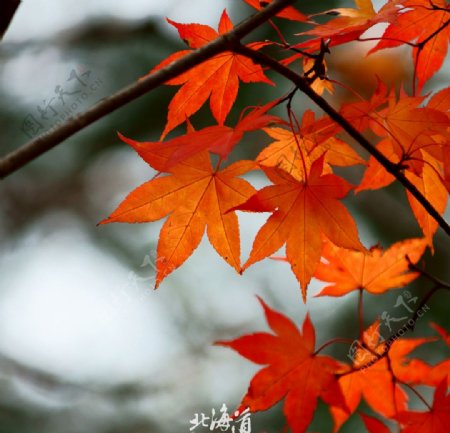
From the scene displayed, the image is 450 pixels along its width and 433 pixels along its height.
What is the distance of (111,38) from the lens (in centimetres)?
227

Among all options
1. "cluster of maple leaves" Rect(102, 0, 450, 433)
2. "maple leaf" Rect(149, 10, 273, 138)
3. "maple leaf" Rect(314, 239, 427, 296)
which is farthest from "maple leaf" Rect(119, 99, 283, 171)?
"maple leaf" Rect(314, 239, 427, 296)

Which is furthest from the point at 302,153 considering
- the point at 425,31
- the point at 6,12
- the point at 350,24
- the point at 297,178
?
the point at 6,12

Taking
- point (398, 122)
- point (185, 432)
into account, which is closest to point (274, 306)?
point (185, 432)

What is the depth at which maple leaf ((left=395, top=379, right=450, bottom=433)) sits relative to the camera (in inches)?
31.6

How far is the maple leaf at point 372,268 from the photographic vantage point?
95 centimetres

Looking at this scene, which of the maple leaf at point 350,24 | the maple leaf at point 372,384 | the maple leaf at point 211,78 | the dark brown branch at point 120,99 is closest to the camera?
the dark brown branch at point 120,99

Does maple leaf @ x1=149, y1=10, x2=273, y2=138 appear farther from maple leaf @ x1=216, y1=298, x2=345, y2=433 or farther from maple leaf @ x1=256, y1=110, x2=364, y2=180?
maple leaf @ x1=216, y1=298, x2=345, y2=433

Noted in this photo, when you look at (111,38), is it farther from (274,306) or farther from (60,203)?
(274,306)

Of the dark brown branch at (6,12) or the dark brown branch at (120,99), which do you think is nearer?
the dark brown branch at (120,99)

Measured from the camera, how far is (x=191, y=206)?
76 centimetres

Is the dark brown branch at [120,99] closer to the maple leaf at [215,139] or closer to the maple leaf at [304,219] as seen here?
the maple leaf at [215,139]

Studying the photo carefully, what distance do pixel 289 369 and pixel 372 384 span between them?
233 millimetres

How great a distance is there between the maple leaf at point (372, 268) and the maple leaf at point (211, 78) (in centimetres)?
32

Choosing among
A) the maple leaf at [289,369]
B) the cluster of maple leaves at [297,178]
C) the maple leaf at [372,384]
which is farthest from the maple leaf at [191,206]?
A: the maple leaf at [372,384]
